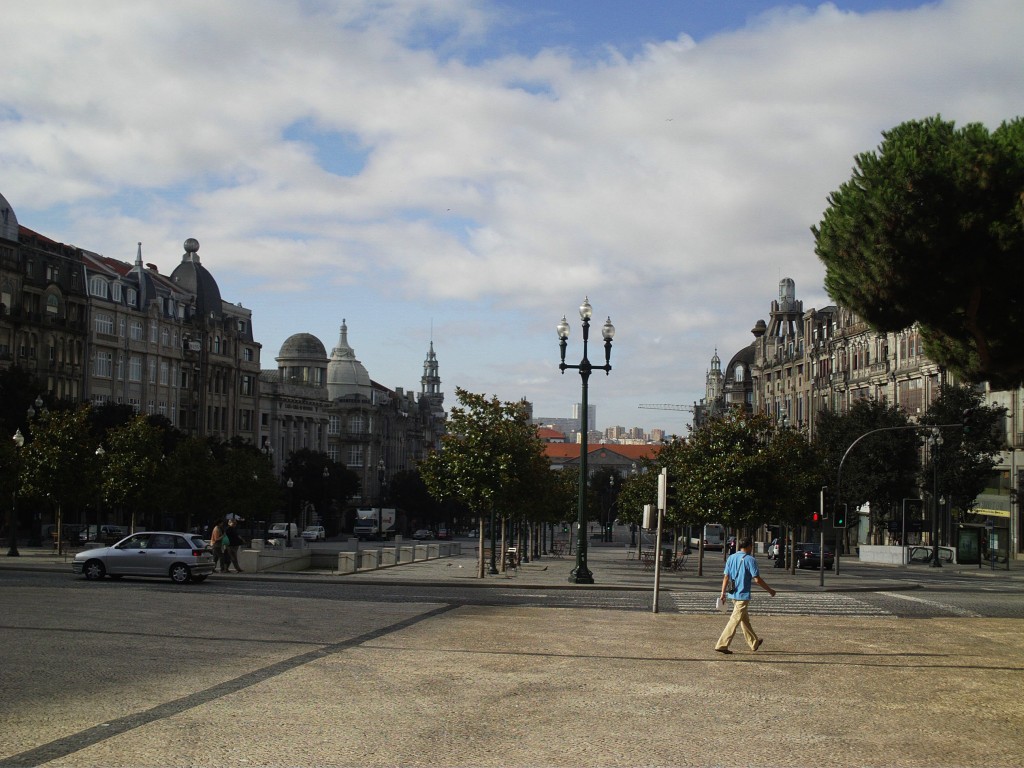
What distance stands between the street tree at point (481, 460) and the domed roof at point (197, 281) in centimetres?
7129

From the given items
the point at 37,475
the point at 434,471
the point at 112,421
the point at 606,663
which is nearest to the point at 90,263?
the point at 112,421

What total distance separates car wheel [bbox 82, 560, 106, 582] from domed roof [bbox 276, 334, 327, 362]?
117 metres

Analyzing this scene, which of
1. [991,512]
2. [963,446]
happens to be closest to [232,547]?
[963,446]

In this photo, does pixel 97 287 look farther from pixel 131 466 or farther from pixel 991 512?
pixel 991 512

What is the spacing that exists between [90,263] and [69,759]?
294 feet

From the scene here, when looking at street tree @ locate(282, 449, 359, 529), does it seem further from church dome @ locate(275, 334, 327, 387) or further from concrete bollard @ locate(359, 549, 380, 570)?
concrete bollard @ locate(359, 549, 380, 570)

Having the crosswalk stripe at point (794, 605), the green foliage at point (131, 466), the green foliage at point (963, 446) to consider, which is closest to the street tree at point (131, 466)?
the green foliage at point (131, 466)

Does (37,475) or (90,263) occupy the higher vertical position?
(90,263)

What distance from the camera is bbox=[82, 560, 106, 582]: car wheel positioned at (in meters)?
33.3

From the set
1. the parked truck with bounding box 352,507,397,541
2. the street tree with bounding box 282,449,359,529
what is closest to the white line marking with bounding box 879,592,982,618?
the parked truck with bounding box 352,507,397,541

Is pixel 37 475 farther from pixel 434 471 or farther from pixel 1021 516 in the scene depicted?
pixel 1021 516

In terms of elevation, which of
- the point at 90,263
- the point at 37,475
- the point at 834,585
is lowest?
the point at 834,585

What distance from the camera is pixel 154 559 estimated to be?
1294 inches

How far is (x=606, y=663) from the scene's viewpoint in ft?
53.0
